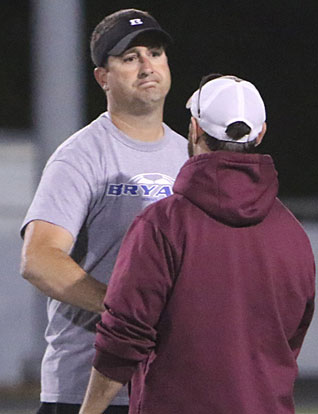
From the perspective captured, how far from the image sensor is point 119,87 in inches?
125

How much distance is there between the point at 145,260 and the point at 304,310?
436mm

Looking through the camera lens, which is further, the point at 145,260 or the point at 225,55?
the point at 225,55

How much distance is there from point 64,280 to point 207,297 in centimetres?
52

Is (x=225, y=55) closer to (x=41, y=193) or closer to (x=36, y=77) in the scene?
(x=36, y=77)

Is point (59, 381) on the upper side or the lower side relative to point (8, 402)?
upper

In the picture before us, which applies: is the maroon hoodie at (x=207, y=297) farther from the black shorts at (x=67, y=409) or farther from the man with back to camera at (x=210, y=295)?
the black shorts at (x=67, y=409)

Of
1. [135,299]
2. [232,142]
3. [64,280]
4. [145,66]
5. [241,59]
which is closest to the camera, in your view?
[135,299]

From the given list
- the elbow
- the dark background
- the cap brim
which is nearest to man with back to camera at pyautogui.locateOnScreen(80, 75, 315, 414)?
the elbow

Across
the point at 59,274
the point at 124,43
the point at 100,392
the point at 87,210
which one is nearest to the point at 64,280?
the point at 59,274

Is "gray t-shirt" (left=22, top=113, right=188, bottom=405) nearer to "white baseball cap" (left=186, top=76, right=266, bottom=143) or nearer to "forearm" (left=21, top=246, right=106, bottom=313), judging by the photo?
"forearm" (left=21, top=246, right=106, bottom=313)

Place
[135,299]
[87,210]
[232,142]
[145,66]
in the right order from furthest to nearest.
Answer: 1. [145,66]
2. [87,210]
3. [232,142]
4. [135,299]

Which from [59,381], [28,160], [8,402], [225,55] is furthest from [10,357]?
[59,381]

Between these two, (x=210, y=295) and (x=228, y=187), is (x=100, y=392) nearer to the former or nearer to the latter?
(x=210, y=295)

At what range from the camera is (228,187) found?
2.53m
